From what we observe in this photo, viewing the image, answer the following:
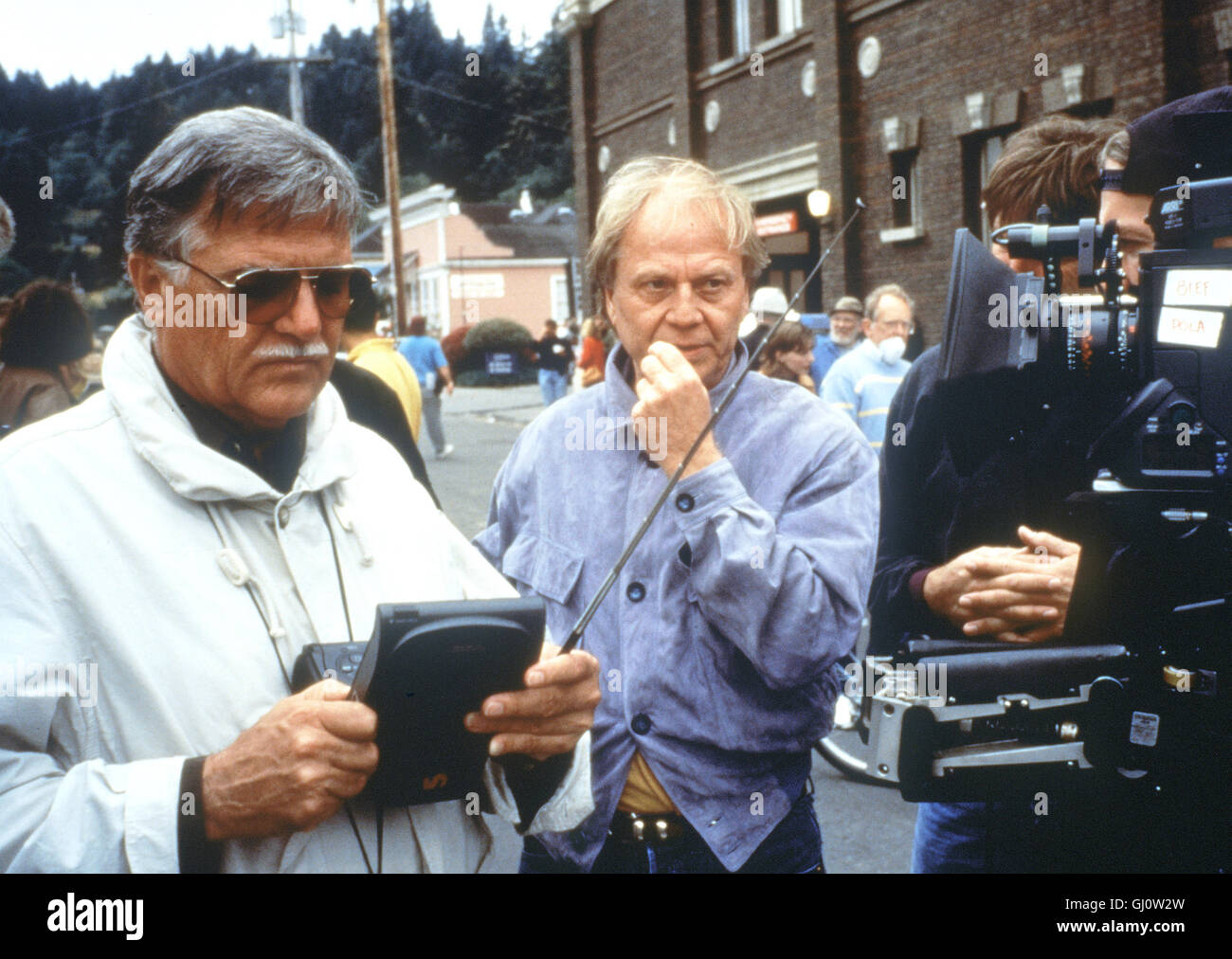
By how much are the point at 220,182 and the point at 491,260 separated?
55084mm

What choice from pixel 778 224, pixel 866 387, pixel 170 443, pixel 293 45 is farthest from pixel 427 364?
pixel 293 45

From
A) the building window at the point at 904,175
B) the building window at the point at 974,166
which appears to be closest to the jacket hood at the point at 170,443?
the building window at the point at 974,166

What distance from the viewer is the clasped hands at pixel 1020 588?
1.88 meters

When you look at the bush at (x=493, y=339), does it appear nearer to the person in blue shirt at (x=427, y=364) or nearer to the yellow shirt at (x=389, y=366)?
the person in blue shirt at (x=427, y=364)

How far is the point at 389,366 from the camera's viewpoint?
216 inches

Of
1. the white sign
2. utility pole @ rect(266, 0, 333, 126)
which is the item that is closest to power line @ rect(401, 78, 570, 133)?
the white sign

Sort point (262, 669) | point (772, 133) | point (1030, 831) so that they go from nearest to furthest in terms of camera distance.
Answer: point (262, 669) → point (1030, 831) → point (772, 133)

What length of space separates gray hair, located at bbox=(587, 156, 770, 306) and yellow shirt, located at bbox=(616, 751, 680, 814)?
90 cm

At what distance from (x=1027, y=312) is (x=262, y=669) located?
1.25 metres

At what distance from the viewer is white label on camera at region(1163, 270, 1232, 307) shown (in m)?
1.55

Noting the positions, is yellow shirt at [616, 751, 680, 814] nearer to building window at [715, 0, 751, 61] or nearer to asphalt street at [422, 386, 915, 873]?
asphalt street at [422, 386, 915, 873]

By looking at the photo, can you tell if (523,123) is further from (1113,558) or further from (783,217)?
(1113,558)
